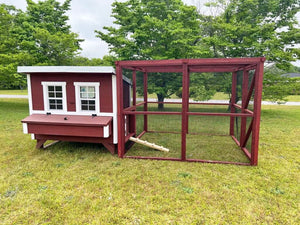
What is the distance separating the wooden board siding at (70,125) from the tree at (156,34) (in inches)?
230

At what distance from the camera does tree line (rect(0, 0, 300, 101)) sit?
1109cm

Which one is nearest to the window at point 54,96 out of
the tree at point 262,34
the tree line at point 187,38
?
the tree line at point 187,38

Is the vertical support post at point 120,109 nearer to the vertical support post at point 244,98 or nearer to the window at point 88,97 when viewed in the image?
the window at point 88,97

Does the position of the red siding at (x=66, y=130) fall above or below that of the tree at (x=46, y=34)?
below

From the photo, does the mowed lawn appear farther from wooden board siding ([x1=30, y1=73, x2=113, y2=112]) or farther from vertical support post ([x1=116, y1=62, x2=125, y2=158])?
wooden board siding ([x1=30, y1=73, x2=113, y2=112])

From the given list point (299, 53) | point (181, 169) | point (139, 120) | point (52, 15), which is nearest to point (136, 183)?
point (181, 169)

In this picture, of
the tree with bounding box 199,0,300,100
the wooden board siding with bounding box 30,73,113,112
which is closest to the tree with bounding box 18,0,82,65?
the wooden board siding with bounding box 30,73,113,112

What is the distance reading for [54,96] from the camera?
578 cm

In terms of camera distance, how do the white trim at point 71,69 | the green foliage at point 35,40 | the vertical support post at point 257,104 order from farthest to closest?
the green foliage at point 35,40, the white trim at point 71,69, the vertical support post at point 257,104

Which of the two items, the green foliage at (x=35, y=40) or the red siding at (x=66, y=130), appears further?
the green foliage at (x=35, y=40)

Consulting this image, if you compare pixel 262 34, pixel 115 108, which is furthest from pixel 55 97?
pixel 262 34

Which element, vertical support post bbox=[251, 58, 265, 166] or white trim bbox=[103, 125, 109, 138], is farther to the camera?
white trim bbox=[103, 125, 109, 138]

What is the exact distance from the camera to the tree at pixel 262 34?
425 inches

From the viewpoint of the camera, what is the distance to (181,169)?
15.2 feet
